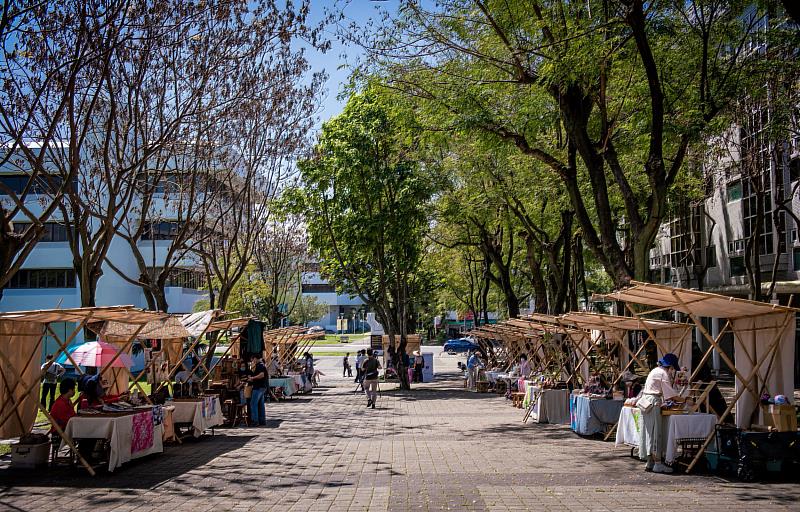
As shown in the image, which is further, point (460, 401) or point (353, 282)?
point (353, 282)

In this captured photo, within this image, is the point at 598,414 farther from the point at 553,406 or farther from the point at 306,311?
the point at 306,311

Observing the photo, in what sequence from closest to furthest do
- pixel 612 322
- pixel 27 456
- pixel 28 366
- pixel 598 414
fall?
1. pixel 27 456
2. pixel 28 366
3. pixel 598 414
4. pixel 612 322

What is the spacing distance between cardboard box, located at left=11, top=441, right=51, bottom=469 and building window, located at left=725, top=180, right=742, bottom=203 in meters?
30.7

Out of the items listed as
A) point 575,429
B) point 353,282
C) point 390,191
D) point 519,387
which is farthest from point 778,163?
point 353,282

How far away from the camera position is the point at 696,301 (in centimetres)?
1234

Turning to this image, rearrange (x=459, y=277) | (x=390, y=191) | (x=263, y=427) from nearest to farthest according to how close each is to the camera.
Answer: (x=263, y=427) → (x=390, y=191) → (x=459, y=277)

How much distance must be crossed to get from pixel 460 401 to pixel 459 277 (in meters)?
26.8

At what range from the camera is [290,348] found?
114 ft

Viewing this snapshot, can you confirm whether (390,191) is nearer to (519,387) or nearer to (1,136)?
(519,387)

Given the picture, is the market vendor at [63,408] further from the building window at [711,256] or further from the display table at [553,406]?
the building window at [711,256]

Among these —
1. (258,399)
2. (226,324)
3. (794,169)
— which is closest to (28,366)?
(258,399)

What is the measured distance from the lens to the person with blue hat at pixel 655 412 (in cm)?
1180

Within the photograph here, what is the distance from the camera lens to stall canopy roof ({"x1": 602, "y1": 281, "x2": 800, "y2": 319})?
38.5 ft

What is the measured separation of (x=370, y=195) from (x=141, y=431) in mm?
19095
